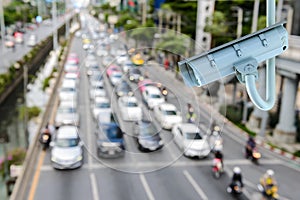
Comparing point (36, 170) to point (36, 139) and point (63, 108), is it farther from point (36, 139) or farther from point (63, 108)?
point (63, 108)

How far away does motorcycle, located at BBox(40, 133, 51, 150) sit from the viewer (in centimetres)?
1731

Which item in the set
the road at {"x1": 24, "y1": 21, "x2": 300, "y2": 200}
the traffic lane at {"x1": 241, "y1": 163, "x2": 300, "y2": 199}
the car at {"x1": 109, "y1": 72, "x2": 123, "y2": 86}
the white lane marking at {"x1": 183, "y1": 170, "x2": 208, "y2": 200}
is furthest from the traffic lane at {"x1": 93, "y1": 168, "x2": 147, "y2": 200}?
the car at {"x1": 109, "y1": 72, "x2": 123, "y2": 86}

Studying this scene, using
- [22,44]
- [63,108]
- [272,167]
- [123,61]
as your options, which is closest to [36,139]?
[63,108]

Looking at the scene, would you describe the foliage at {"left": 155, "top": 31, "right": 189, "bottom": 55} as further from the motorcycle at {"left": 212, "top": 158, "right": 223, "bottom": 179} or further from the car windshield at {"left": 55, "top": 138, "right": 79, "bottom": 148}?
the car windshield at {"left": 55, "top": 138, "right": 79, "bottom": 148}

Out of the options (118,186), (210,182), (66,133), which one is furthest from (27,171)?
(210,182)

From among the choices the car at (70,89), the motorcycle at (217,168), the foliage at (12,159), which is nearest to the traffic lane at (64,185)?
the foliage at (12,159)

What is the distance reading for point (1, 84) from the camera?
30312 millimetres

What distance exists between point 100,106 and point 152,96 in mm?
627

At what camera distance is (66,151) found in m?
15.5

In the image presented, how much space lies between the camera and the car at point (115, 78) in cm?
446

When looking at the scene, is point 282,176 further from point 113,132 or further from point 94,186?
point 113,132

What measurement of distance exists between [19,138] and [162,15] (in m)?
26.3

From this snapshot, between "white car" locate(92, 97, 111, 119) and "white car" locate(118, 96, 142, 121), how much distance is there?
15 cm

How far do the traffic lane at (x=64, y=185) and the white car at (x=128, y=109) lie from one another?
828 centimetres
